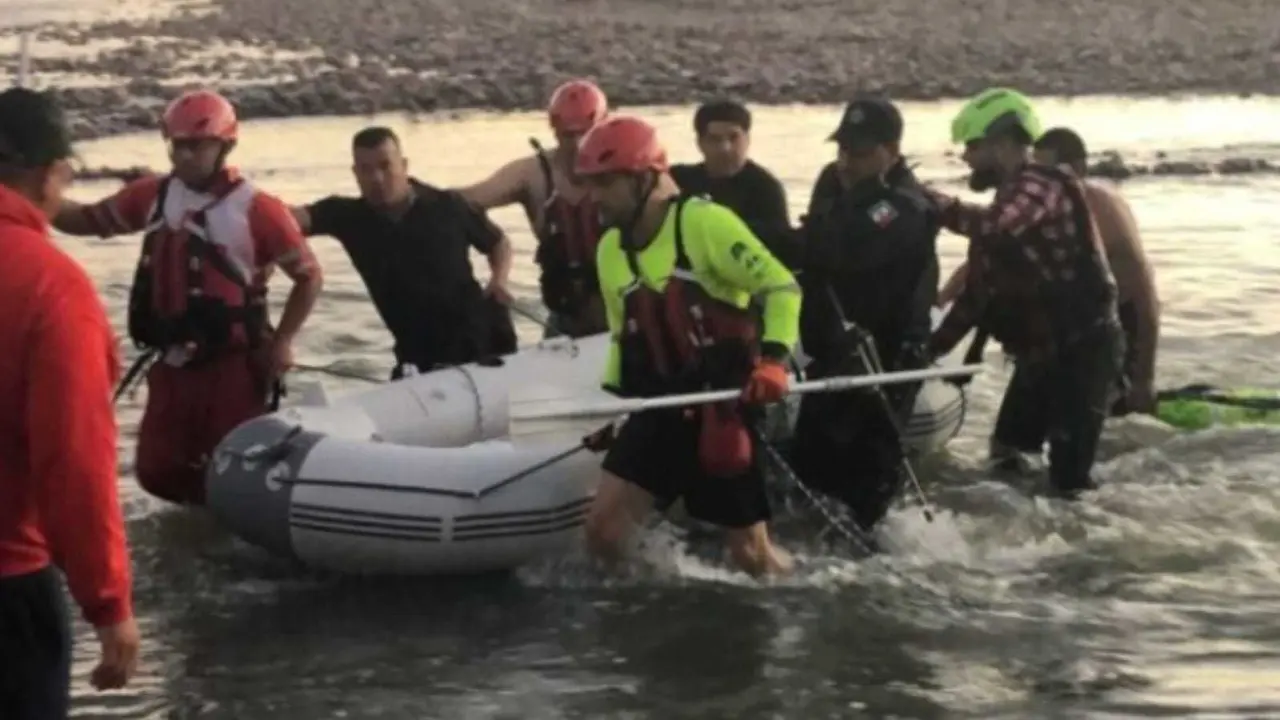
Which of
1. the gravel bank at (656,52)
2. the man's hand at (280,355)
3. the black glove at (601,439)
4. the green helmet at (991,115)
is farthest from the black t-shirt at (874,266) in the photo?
the gravel bank at (656,52)

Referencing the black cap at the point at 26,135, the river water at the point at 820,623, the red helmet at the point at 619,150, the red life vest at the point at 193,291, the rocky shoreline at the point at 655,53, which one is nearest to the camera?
the black cap at the point at 26,135

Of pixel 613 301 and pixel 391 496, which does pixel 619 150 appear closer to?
pixel 613 301

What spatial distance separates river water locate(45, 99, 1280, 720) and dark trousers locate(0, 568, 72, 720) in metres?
2.61

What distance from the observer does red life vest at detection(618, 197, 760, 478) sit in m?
7.12

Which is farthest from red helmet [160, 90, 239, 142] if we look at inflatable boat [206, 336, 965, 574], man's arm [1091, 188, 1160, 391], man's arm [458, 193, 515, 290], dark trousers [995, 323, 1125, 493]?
man's arm [1091, 188, 1160, 391]

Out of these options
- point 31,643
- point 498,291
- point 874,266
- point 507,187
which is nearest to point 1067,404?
point 874,266

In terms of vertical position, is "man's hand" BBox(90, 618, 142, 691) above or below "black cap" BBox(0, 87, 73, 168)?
below

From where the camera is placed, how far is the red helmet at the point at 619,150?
22.6ft

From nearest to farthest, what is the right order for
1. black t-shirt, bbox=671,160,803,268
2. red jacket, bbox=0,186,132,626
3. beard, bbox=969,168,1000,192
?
red jacket, bbox=0,186,132,626
beard, bbox=969,168,1000,192
black t-shirt, bbox=671,160,803,268

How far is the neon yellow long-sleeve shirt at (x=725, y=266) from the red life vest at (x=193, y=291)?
1590mm

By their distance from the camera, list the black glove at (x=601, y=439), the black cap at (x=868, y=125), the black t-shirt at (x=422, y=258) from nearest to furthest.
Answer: the black cap at (x=868, y=125)
the black glove at (x=601, y=439)
the black t-shirt at (x=422, y=258)

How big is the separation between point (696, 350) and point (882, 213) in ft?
2.97

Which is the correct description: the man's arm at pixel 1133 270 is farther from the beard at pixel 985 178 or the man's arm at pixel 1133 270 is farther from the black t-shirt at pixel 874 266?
the black t-shirt at pixel 874 266

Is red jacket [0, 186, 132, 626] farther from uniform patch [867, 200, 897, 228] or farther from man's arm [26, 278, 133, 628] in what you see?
uniform patch [867, 200, 897, 228]
